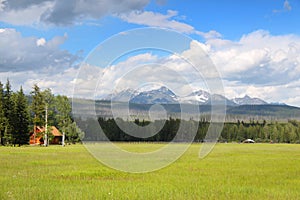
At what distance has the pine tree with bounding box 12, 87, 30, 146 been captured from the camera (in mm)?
70875

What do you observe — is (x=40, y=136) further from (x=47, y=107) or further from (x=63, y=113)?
(x=63, y=113)

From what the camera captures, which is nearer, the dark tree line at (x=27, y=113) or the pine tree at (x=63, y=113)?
the dark tree line at (x=27, y=113)

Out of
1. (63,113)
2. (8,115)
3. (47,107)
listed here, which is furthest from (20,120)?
(63,113)

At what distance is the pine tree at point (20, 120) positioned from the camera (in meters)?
70.9

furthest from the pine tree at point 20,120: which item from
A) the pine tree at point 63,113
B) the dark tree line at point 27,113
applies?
the pine tree at point 63,113

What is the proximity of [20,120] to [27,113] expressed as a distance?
3.63 m

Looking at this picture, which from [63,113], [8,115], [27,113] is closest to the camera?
[8,115]

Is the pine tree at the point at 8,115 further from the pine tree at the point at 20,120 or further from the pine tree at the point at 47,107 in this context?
the pine tree at the point at 47,107

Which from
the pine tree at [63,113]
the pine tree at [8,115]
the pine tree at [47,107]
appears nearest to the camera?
the pine tree at [8,115]

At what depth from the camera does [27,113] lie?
247ft

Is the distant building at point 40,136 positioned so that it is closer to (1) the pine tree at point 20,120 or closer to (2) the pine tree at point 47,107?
(2) the pine tree at point 47,107

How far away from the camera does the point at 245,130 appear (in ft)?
570

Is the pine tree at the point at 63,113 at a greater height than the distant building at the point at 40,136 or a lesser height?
greater

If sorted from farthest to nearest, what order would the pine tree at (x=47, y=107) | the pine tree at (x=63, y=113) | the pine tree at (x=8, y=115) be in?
1. the pine tree at (x=63, y=113)
2. the pine tree at (x=47, y=107)
3. the pine tree at (x=8, y=115)
